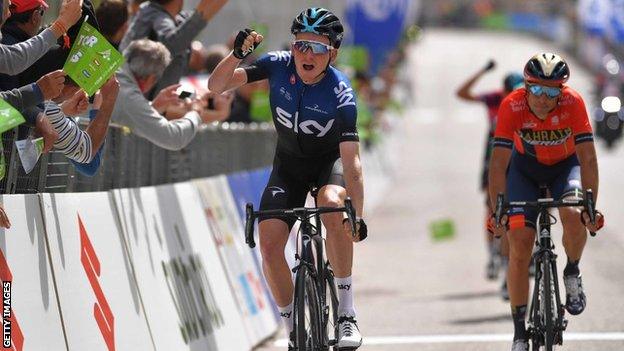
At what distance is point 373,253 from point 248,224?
13.0 meters

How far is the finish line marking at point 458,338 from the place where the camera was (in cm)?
1157

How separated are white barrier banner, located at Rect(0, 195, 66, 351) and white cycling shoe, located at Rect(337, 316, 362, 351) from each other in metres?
2.09

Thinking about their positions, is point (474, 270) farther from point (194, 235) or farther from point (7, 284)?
point (7, 284)

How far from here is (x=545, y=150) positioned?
392 inches

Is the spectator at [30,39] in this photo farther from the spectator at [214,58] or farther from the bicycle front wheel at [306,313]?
the spectator at [214,58]

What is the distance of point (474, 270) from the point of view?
18516 millimetres

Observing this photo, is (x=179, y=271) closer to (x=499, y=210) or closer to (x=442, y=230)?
(x=499, y=210)

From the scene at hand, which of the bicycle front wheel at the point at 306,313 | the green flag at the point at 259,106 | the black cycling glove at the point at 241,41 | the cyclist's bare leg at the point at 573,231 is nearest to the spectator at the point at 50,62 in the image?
the black cycling glove at the point at 241,41

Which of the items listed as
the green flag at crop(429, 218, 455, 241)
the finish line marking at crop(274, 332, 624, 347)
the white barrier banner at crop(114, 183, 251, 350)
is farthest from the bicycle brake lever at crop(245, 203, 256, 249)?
the green flag at crop(429, 218, 455, 241)

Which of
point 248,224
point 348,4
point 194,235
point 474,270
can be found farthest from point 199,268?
point 348,4

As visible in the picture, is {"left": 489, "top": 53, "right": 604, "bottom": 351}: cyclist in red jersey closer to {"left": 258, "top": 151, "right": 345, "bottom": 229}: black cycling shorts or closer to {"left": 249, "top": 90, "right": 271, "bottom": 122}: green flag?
{"left": 258, "top": 151, "right": 345, "bottom": 229}: black cycling shorts

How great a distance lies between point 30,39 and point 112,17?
8.33 ft

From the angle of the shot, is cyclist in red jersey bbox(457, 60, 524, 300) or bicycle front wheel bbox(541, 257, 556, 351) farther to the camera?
cyclist in red jersey bbox(457, 60, 524, 300)

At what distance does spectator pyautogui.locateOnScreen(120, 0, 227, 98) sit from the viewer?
11344mm
